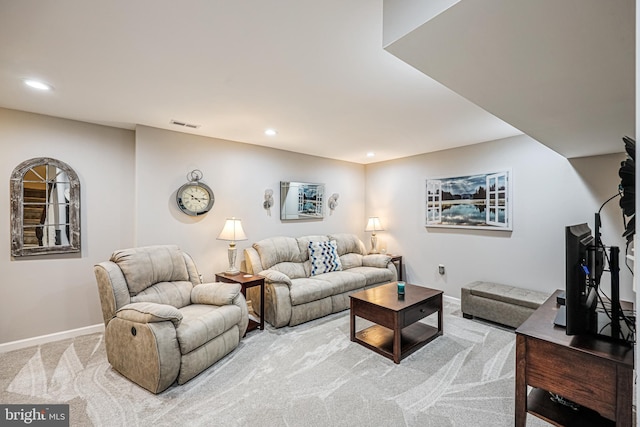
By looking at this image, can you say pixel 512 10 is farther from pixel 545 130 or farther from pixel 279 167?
pixel 279 167

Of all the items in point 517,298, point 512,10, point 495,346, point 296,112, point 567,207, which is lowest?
point 495,346

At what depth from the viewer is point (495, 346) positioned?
2.89 metres

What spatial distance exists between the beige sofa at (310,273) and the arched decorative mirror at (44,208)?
1.93 metres

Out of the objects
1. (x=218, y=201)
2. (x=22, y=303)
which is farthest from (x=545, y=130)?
(x=22, y=303)

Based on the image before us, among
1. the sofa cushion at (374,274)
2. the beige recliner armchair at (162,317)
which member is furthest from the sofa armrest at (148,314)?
the sofa cushion at (374,274)

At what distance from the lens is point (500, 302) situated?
3383 mm

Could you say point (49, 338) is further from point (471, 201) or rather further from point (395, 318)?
point (471, 201)

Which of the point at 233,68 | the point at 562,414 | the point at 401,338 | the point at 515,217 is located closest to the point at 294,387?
the point at 401,338

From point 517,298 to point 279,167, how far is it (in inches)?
140

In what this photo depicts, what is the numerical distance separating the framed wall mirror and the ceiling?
4.14ft

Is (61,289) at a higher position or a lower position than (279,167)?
lower

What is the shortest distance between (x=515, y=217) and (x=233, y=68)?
3.72 meters

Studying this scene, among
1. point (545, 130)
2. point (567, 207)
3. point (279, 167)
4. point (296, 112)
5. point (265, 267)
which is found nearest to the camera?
point (545, 130)

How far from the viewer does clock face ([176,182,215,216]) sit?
357 cm
